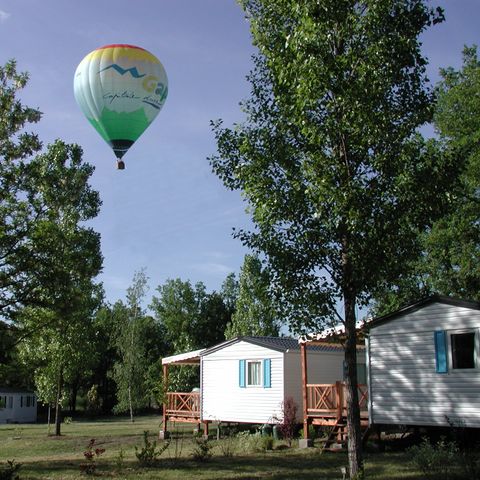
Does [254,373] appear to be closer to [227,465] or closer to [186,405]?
[186,405]

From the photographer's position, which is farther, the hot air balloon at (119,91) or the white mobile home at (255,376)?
the white mobile home at (255,376)

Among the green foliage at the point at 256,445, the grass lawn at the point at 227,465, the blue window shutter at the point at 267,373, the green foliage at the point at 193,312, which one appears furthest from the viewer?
the green foliage at the point at 193,312

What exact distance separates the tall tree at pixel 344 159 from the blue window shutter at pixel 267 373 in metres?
13.3

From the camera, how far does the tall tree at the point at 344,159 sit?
10.9m

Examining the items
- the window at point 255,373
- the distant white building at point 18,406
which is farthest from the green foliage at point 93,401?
the window at point 255,373

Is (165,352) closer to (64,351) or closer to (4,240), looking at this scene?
(64,351)

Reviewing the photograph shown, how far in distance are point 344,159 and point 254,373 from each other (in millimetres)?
15787

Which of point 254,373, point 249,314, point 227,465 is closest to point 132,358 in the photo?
point 249,314

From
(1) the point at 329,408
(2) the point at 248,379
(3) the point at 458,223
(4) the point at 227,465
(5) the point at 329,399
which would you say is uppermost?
(3) the point at 458,223

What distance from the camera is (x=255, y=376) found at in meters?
25.8

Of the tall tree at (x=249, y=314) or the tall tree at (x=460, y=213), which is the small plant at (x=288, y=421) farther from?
the tall tree at (x=249, y=314)

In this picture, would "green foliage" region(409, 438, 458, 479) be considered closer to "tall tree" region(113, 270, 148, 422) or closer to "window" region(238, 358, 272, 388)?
"window" region(238, 358, 272, 388)

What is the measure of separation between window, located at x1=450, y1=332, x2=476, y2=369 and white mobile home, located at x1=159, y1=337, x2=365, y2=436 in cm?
741

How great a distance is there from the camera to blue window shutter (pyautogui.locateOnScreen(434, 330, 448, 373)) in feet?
56.6
